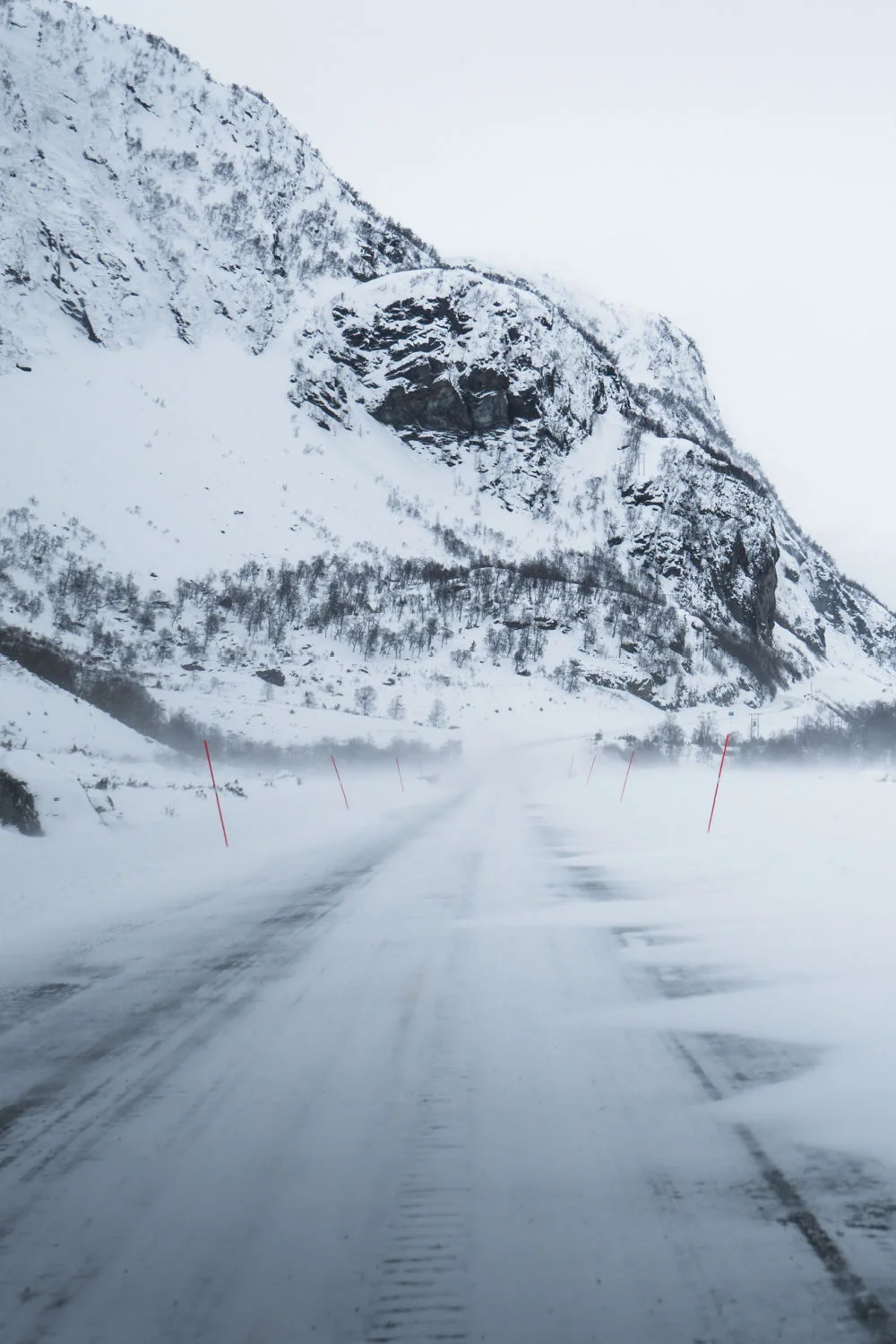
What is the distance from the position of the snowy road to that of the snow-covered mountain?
3313 centimetres

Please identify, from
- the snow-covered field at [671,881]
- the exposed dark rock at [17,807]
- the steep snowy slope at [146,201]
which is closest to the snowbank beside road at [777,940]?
the snow-covered field at [671,881]

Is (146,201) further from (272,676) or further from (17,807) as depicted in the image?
(17,807)

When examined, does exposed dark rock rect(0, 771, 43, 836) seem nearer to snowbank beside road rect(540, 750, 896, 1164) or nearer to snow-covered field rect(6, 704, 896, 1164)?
snow-covered field rect(6, 704, 896, 1164)

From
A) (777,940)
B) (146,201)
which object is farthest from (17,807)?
(146,201)

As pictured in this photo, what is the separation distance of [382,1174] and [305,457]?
91017 mm

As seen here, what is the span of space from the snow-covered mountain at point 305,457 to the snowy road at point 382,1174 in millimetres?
33126

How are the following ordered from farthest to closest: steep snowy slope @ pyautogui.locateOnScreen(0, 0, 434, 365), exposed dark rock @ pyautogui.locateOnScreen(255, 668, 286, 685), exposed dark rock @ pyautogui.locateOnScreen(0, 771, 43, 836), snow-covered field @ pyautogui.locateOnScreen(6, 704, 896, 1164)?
steep snowy slope @ pyautogui.locateOnScreen(0, 0, 434, 365)
exposed dark rock @ pyautogui.locateOnScreen(255, 668, 286, 685)
exposed dark rock @ pyautogui.locateOnScreen(0, 771, 43, 836)
snow-covered field @ pyautogui.locateOnScreen(6, 704, 896, 1164)

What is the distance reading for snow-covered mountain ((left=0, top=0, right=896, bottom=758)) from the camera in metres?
60.8

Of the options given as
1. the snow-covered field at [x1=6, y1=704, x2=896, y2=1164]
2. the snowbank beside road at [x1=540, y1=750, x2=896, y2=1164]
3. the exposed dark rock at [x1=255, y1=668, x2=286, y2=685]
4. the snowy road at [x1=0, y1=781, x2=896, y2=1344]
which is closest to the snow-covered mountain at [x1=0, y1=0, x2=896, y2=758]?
the exposed dark rock at [x1=255, y1=668, x2=286, y2=685]

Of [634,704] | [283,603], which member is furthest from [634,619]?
[283,603]

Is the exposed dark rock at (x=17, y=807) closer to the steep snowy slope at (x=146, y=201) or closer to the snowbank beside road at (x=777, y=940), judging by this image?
the snowbank beside road at (x=777, y=940)

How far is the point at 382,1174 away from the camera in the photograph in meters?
2.63

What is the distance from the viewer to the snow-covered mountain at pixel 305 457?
200ft

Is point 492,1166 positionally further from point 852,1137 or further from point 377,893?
point 377,893
